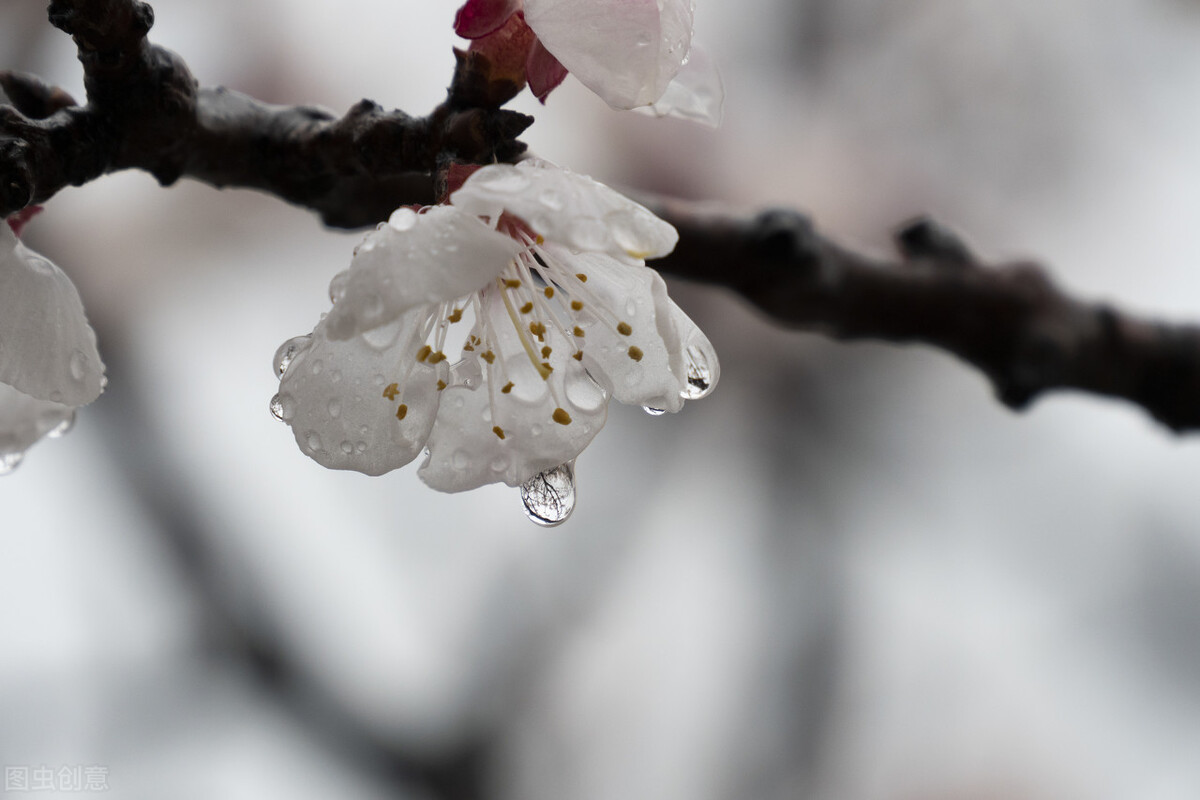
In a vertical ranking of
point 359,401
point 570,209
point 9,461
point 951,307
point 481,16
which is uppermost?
point 951,307

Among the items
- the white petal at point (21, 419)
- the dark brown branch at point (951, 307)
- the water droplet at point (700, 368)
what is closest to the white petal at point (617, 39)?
the water droplet at point (700, 368)

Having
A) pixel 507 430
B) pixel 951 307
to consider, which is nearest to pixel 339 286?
pixel 507 430

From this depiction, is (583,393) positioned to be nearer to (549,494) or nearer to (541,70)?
(549,494)

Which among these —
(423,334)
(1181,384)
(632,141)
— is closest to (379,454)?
(423,334)

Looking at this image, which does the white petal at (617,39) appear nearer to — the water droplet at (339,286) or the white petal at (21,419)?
the water droplet at (339,286)

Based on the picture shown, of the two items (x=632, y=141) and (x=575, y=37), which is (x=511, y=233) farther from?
(x=632, y=141)

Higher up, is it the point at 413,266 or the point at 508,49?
the point at 508,49
